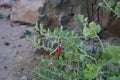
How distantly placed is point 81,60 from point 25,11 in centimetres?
275

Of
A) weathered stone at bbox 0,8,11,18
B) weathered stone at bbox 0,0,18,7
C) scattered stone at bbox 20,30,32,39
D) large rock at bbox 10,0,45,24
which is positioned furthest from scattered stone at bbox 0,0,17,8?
scattered stone at bbox 20,30,32,39

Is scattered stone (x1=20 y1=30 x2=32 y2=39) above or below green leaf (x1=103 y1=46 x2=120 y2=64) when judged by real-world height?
below

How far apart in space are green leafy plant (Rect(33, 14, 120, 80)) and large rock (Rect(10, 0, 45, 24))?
82.3 inches

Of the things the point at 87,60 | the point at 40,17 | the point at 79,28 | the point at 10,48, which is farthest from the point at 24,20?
the point at 87,60

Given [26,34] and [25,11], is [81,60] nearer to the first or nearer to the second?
[26,34]

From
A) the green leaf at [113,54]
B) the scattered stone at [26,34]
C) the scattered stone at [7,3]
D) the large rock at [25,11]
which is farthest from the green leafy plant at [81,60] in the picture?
the scattered stone at [7,3]

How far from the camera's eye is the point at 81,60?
1746 millimetres

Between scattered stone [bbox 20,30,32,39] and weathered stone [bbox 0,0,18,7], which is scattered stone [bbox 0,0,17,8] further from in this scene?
scattered stone [bbox 20,30,32,39]

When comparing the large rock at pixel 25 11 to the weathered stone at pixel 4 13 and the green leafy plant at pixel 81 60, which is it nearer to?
the weathered stone at pixel 4 13

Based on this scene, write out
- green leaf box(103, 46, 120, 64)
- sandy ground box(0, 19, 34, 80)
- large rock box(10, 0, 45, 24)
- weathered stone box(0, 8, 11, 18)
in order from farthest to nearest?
Answer: weathered stone box(0, 8, 11, 18), large rock box(10, 0, 45, 24), sandy ground box(0, 19, 34, 80), green leaf box(103, 46, 120, 64)

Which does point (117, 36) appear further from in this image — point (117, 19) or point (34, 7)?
point (34, 7)

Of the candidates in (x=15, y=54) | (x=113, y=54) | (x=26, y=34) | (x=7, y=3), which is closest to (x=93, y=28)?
(x=113, y=54)

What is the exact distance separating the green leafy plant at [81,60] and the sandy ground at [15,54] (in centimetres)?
82

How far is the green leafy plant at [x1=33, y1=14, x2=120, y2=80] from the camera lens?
63.2 inches
